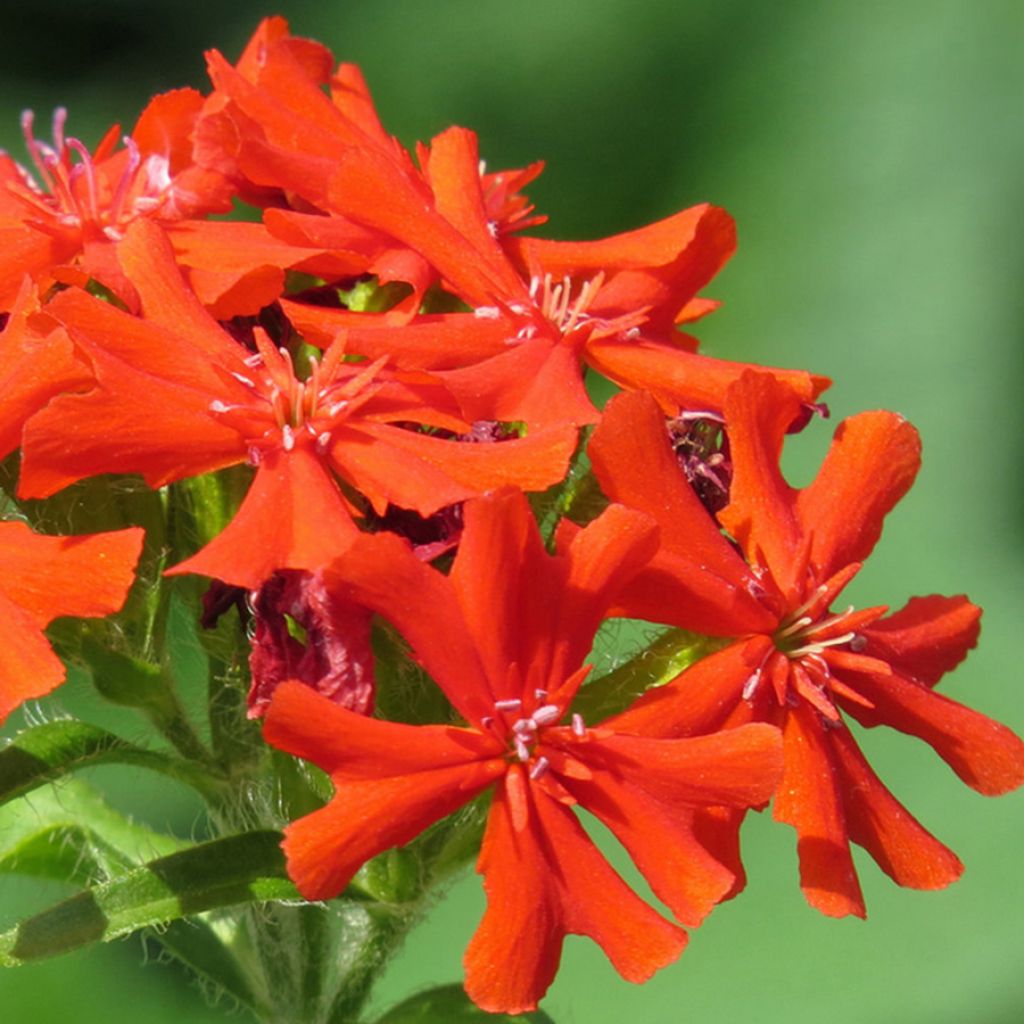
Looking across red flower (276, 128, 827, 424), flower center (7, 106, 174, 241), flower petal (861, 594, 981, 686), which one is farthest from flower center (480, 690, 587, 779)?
flower center (7, 106, 174, 241)

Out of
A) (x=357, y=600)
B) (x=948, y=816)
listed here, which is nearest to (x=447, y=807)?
(x=357, y=600)

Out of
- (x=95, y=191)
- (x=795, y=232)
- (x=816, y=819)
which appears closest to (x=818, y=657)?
(x=816, y=819)

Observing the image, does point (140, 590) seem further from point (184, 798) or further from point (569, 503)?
point (184, 798)

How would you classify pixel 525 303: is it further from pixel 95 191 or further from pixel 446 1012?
pixel 446 1012

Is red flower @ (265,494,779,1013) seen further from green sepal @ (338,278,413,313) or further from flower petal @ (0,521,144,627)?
green sepal @ (338,278,413,313)

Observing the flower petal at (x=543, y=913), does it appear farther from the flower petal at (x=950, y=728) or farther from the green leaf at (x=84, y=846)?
the green leaf at (x=84, y=846)

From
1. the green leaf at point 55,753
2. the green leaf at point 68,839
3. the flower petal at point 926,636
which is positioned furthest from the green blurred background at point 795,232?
the green leaf at point 55,753
